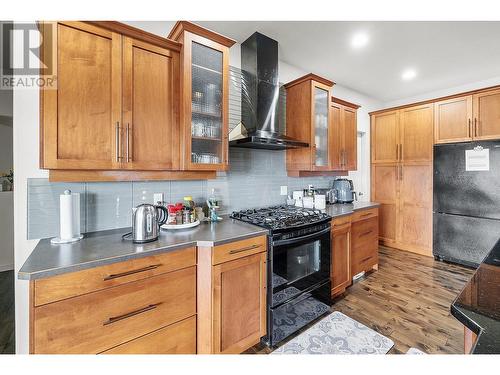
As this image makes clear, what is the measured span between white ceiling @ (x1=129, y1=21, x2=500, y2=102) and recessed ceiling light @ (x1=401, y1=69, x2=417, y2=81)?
A: 0.24 ft

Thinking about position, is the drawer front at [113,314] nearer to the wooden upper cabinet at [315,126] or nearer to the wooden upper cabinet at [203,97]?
the wooden upper cabinet at [203,97]

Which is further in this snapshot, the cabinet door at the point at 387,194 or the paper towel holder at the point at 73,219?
the cabinet door at the point at 387,194

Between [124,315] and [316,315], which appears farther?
[316,315]

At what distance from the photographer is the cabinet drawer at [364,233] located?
2.63m

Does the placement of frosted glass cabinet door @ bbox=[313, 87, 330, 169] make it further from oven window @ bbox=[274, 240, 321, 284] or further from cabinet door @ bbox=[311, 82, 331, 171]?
oven window @ bbox=[274, 240, 321, 284]

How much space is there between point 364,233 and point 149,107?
104 inches

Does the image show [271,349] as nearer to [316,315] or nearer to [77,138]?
[316,315]

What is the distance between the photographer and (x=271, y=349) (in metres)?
1.71

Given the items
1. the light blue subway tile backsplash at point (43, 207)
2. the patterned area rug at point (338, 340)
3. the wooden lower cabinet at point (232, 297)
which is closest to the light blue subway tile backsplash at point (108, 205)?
the light blue subway tile backsplash at point (43, 207)

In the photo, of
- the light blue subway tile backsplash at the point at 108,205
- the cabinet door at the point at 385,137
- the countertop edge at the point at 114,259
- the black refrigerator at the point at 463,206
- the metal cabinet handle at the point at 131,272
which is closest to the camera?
the countertop edge at the point at 114,259

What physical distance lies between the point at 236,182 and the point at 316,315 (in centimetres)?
146

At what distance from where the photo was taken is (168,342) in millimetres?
1378

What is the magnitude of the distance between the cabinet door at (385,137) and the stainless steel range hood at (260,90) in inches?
95.4
